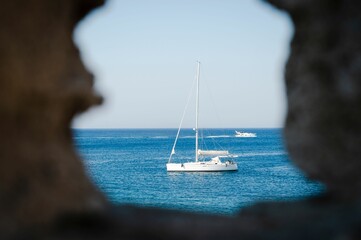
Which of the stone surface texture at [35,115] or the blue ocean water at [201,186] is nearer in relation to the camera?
the stone surface texture at [35,115]

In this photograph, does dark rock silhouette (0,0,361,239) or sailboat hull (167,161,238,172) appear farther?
sailboat hull (167,161,238,172)

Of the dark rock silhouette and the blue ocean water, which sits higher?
the dark rock silhouette

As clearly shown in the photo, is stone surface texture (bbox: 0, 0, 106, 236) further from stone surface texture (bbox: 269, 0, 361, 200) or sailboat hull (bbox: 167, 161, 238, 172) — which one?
sailboat hull (bbox: 167, 161, 238, 172)

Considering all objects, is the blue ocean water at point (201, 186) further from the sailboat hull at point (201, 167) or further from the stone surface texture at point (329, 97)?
the stone surface texture at point (329, 97)

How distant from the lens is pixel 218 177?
65562mm

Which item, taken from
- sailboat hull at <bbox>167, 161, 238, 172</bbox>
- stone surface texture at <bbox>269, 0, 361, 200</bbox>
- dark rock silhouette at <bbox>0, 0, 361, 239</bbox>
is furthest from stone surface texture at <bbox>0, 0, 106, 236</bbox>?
sailboat hull at <bbox>167, 161, 238, 172</bbox>

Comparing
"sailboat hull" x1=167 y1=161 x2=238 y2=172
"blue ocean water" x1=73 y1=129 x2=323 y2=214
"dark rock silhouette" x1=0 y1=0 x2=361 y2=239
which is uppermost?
"dark rock silhouette" x1=0 y1=0 x2=361 y2=239

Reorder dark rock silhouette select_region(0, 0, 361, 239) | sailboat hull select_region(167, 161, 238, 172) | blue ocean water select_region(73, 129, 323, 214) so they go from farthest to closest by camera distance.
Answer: sailboat hull select_region(167, 161, 238, 172)
blue ocean water select_region(73, 129, 323, 214)
dark rock silhouette select_region(0, 0, 361, 239)

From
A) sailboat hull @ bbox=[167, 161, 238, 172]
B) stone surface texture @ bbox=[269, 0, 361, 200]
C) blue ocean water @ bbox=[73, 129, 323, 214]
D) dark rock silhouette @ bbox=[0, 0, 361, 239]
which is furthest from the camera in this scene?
sailboat hull @ bbox=[167, 161, 238, 172]

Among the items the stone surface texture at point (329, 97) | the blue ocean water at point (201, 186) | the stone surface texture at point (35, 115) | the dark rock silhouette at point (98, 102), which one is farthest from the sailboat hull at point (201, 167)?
the stone surface texture at point (35, 115)

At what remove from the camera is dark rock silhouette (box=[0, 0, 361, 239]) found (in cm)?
845

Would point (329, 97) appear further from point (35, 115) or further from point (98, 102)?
point (35, 115)

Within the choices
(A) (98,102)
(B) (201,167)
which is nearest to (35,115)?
(A) (98,102)

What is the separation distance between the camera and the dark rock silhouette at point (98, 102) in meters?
8.45
